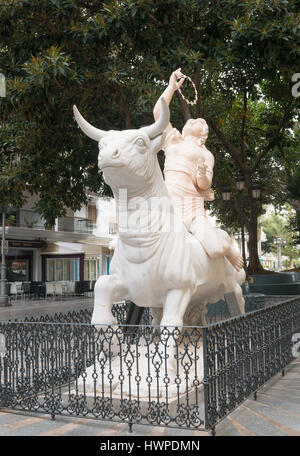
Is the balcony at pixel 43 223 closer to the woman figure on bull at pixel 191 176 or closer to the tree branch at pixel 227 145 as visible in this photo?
the tree branch at pixel 227 145

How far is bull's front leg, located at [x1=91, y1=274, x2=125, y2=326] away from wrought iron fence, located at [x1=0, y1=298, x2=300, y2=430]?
0.38ft

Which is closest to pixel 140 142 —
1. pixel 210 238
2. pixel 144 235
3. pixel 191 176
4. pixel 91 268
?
pixel 144 235

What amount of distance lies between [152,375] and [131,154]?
6.42 ft

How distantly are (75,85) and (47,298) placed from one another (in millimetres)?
14358

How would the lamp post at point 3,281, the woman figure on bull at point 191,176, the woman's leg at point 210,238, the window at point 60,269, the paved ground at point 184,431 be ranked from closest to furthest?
the paved ground at point 184,431, the woman's leg at point 210,238, the woman figure on bull at point 191,176, the lamp post at point 3,281, the window at point 60,269

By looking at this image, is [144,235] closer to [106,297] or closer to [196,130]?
[106,297]

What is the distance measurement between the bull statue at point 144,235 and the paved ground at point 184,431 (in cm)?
84

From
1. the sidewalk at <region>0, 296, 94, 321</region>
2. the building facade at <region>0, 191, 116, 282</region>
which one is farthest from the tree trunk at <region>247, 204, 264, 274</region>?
the building facade at <region>0, 191, 116, 282</region>

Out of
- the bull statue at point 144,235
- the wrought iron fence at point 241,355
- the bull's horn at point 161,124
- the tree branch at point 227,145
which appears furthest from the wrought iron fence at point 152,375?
the tree branch at point 227,145

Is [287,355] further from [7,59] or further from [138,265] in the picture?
[7,59]

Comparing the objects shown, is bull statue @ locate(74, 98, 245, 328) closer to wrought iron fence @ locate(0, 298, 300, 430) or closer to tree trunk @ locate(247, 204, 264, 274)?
wrought iron fence @ locate(0, 298, 300, 430)

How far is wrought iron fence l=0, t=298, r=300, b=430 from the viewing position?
12.6 ft

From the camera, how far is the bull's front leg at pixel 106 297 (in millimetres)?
4578

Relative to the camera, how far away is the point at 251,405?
4.55m
